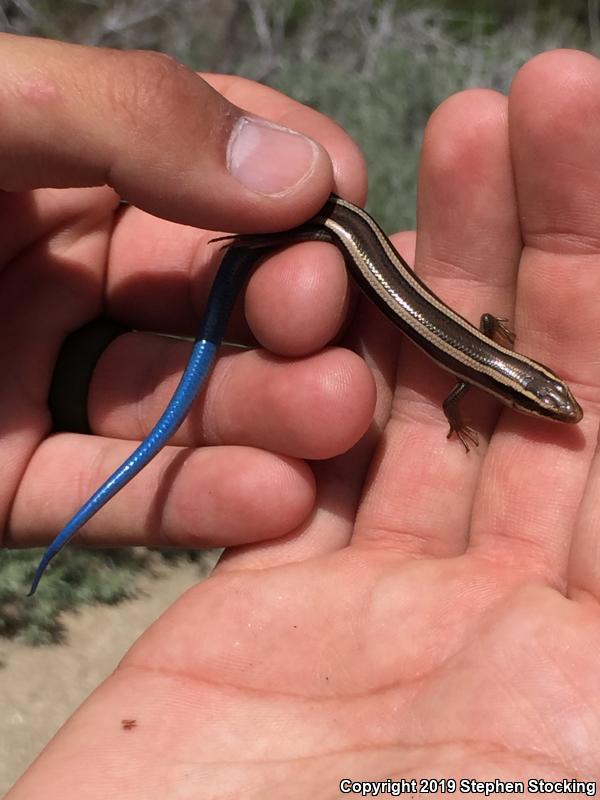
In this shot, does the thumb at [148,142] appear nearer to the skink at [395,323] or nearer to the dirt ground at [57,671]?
the skink at [395,323]

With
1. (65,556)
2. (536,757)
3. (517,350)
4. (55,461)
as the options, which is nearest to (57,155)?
(55,461)

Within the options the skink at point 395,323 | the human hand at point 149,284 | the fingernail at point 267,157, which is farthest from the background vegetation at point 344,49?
the fingernail at point 267,157

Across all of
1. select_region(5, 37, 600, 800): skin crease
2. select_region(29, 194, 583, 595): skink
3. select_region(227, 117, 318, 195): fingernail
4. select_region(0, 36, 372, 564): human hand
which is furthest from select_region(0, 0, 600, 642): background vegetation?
select_region(227, 117, 318, 195): fingernail

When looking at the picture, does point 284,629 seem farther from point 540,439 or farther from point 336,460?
point 540,439

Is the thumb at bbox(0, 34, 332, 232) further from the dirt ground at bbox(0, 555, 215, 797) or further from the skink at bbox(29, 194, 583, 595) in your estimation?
the dirt ground at bbox(0, 555, 215, 797)

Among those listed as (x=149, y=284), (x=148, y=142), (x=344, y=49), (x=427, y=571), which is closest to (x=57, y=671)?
(x=149, y=284)

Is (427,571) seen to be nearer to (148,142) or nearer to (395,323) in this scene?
(395,323)
